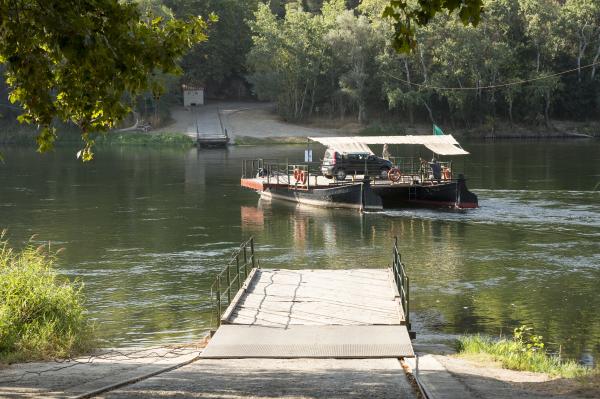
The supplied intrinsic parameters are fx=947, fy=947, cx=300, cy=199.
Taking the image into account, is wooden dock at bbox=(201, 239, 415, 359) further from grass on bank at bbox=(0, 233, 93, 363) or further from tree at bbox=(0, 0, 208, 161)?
tree at bbox=(0, 0, 208, 161)

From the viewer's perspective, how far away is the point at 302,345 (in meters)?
16.4

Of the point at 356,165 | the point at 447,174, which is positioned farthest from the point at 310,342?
the point at 356,165

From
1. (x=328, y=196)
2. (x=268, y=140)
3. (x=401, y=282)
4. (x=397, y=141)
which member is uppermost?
(x=397, y=141)

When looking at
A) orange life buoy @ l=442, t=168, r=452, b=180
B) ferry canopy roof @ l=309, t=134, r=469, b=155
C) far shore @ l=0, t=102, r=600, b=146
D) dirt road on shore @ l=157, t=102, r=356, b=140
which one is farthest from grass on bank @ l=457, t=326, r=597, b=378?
dirt road on shore @ l=157, t=102, r=356, b=140

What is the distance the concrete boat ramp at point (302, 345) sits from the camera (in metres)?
12.8

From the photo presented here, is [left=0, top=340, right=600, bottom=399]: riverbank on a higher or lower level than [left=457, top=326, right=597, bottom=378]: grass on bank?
higher

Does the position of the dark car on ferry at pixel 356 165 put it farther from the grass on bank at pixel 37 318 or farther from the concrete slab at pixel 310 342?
the concrete slab at pixel 310 342

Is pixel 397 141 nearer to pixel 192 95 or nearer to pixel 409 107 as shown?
pixel 409 107

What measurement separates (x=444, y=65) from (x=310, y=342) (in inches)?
3272

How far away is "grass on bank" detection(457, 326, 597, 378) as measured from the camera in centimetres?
1591

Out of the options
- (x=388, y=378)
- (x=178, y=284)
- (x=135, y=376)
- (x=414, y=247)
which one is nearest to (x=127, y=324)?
(x=178, y=284)

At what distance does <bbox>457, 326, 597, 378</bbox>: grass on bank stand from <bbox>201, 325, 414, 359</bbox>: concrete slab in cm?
165

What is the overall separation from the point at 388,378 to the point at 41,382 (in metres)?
4.94

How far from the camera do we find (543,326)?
2236 cm
